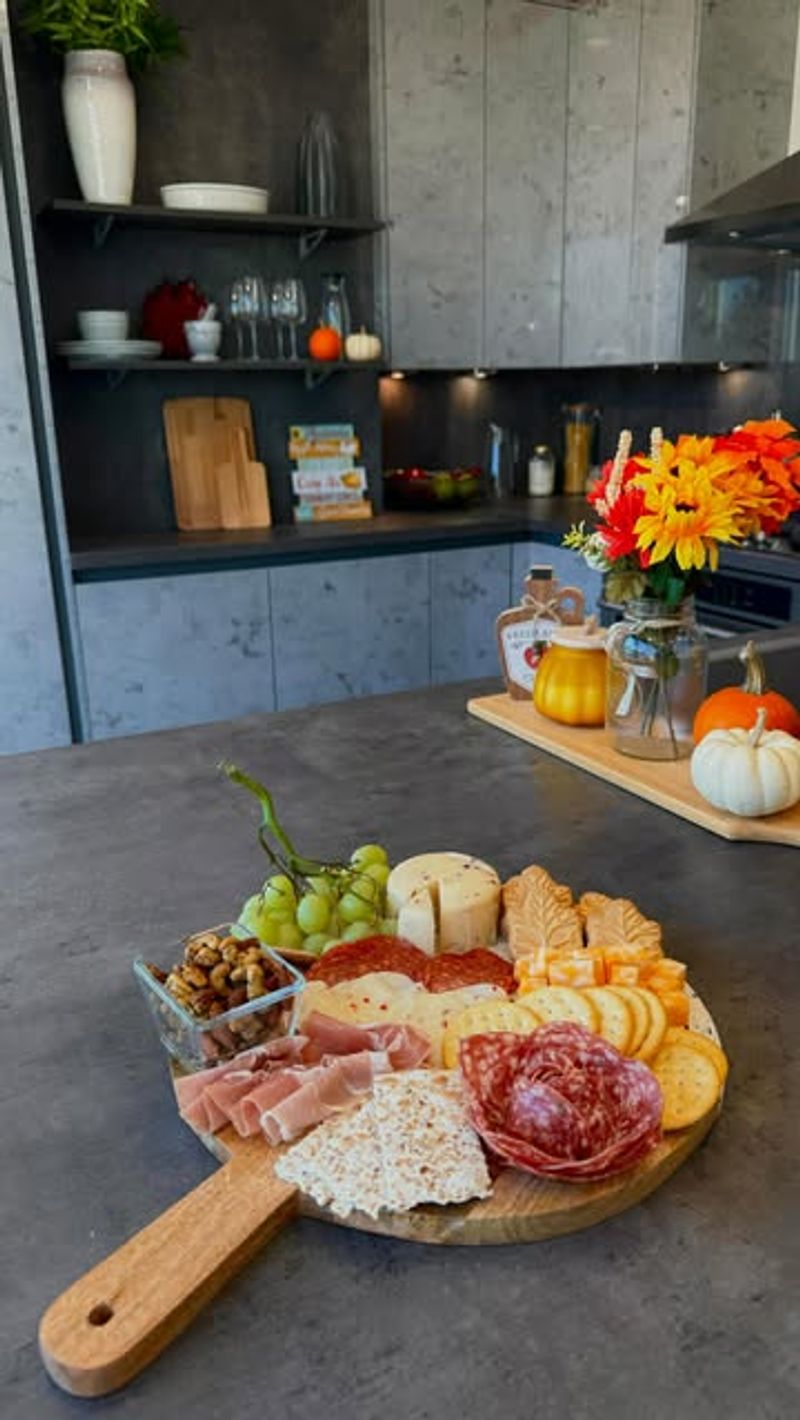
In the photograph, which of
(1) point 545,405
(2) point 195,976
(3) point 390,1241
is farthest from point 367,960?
(1) point 545,405

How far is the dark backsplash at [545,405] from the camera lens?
4.11 meters

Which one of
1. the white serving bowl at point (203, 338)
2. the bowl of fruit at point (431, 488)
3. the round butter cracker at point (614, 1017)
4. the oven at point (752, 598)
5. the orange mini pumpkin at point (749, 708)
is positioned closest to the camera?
the round butter cracker at point (614, 1017)

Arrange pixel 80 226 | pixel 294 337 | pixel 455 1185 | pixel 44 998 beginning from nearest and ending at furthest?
pixel 455 1185 < pixel 44 998 < pixel 80 226 < pixel 294 337

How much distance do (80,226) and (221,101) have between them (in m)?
0.63

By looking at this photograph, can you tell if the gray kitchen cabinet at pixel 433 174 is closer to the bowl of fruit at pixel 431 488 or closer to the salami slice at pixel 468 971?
the bowl of fruit at pixel 431 488

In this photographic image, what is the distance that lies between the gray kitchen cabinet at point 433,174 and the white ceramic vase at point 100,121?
914mm

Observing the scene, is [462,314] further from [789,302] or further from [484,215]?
[789,302]

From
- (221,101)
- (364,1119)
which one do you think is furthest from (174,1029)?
(221,101)

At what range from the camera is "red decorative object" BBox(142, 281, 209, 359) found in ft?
11.5

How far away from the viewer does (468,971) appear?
0.99m

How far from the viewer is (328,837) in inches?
53.1

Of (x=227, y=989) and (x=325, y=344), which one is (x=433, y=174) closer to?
(x=325, y=344)

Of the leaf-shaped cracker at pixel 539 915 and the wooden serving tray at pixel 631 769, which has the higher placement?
→ the leaf-shaped cracker at pixel 539 915

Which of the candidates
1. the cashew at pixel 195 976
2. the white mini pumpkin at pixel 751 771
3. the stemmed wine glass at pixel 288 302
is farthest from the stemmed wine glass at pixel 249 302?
the cashew at pixel 195 976
